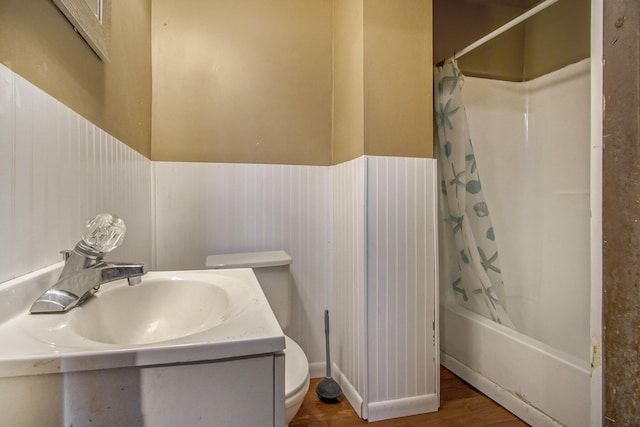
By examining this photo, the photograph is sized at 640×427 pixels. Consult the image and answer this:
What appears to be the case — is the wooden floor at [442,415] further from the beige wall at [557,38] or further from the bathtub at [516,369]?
the beige wall at [557,38]

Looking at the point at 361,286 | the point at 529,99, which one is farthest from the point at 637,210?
the point at 529,99

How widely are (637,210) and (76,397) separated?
114cm

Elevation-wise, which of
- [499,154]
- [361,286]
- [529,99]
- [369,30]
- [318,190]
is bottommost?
[361,286]

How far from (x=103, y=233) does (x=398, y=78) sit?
1.39 meters

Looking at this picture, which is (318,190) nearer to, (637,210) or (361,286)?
(361,286)

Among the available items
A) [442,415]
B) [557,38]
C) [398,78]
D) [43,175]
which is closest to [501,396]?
[442,415]

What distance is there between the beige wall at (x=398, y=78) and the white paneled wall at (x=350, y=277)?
A: 205 millimetres

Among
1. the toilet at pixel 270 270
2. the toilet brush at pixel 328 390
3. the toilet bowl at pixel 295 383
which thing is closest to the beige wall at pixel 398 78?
the toilet at pixel 270 270

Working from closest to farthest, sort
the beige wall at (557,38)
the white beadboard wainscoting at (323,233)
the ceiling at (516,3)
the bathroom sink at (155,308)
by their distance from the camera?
the bathroom sink at (155,308)
the white beadboard wainscoting at (323,233)
the beige wall at (557,38)
the ceiling at (516,3)

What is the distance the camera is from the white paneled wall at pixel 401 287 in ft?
4.83

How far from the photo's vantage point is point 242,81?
5.73 ft

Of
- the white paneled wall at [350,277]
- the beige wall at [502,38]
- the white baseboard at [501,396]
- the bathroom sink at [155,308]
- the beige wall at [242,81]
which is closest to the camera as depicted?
the bathroom sink at [155,308]

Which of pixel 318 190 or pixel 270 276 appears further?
pixel 318 190

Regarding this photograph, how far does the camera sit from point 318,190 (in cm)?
185
